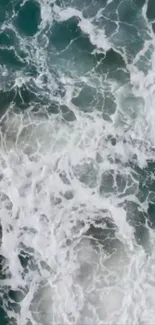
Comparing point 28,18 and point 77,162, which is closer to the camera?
point 77,162

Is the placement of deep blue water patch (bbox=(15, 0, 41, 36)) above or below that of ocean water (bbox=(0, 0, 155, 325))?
above

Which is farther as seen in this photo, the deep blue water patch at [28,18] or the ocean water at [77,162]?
the deep blue water patch at [28,18]

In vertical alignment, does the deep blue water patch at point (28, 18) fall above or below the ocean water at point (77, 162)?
above

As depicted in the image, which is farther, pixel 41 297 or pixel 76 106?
pixel 76 106

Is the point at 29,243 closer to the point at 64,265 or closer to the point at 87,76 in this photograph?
the point at 64,265

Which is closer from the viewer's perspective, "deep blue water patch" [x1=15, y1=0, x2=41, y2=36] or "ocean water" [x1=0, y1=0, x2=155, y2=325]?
"ocean water" [x1=0, y1=0, x2=155, y2=325]

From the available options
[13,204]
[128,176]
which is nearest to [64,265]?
[13,204]

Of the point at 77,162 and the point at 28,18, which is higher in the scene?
the point at 28,18

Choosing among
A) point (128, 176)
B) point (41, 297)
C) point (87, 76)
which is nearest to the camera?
point (41, 297)
